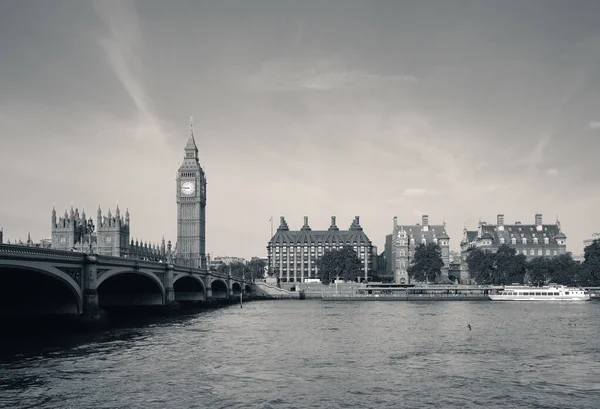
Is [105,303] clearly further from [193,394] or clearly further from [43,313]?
[193,394]

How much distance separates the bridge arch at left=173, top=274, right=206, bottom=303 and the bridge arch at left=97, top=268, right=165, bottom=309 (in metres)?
20.1

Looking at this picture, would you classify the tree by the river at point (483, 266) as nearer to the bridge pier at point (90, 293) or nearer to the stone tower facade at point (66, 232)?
the stone tower facade at point (66, 232)

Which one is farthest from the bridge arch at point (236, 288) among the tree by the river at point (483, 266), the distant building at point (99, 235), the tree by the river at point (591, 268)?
the tree by the river at point (591, 268)

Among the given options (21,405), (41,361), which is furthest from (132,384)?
(41,361)

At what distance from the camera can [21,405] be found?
Answer: 1304 inches

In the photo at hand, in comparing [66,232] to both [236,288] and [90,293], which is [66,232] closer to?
[236,288]

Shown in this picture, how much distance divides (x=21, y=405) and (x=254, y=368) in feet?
53.2

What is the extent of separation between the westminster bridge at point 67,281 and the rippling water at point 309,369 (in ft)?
19.6

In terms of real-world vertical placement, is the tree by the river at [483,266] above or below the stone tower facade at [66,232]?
below

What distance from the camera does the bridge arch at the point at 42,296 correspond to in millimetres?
64625

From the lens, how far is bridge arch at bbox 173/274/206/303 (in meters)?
126

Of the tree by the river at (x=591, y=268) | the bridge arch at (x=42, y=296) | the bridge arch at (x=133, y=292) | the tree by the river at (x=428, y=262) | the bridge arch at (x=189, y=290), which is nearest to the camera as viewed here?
the bridge arch at (x=42, y=296)

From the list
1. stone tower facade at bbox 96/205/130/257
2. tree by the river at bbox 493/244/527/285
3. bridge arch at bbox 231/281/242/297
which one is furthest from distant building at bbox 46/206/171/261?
tree by the river at bbox 493/244/527/285

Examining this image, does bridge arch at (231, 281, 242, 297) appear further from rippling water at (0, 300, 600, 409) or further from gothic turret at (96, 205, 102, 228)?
rippling water at (0, 300, 600, 409)
